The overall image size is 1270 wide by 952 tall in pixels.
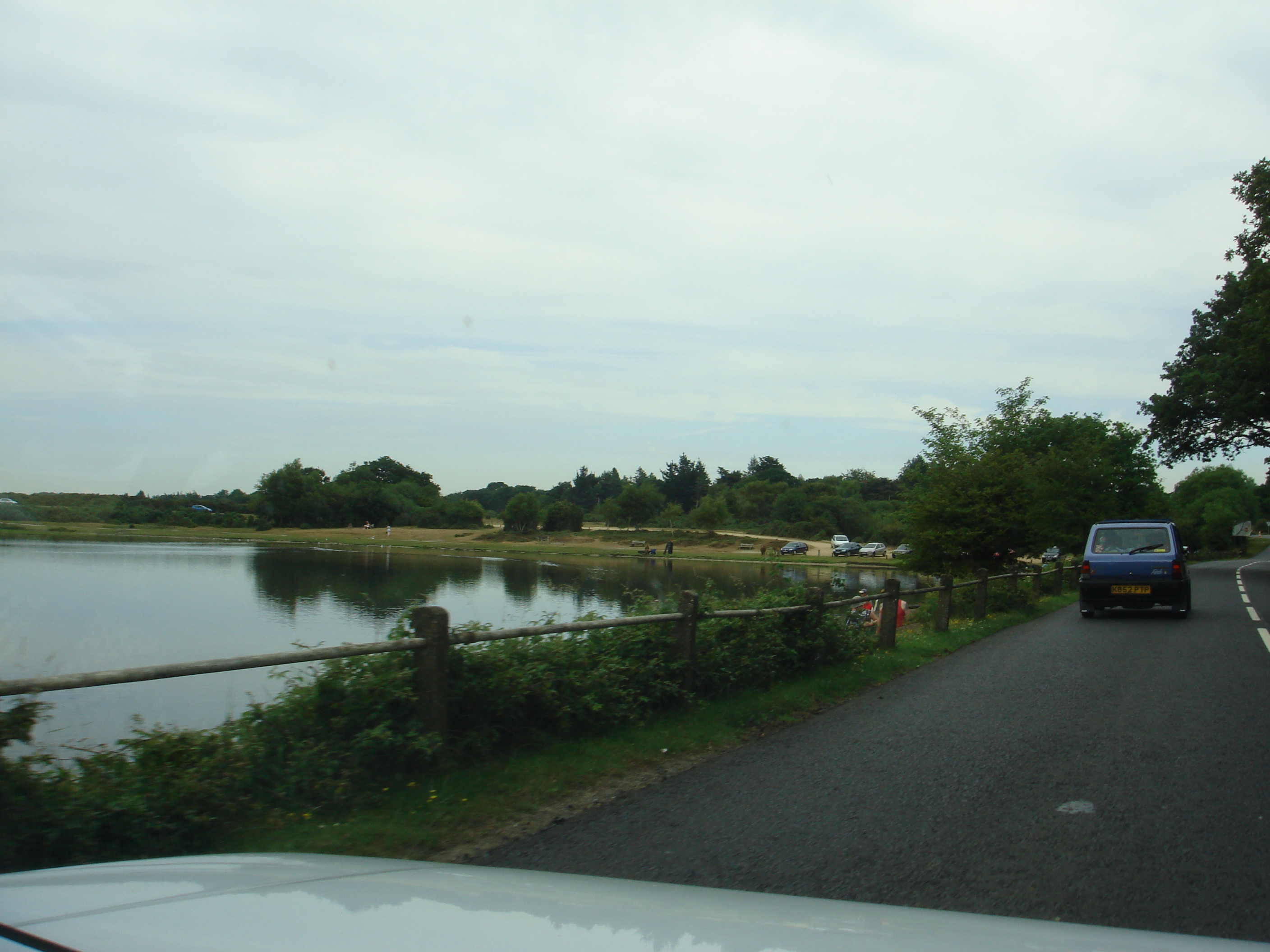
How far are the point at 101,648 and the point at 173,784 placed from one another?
1094cm

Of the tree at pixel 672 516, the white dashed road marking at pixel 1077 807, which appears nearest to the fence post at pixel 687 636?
the white dashed road marking at pixel 1077 807

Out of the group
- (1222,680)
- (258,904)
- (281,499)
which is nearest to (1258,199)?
(1222,680)

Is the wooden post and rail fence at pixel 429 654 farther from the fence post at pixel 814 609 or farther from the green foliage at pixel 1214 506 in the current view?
the green foliage at pixel 1214 506

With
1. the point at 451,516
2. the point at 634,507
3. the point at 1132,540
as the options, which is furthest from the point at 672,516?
the point at 1132,540

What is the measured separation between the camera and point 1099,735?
282 inches

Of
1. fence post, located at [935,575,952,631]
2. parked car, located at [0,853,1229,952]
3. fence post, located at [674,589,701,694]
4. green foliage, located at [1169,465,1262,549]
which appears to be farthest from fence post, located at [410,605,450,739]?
green foliage, located at [1169,465,1262,549]

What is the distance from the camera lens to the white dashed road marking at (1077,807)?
511 cm

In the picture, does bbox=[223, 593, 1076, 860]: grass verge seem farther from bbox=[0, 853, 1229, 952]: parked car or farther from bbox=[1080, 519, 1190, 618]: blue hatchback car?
bbox=[1080, 519, 1190, 618]: blue hatchback car

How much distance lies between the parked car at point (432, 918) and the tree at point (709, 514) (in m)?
99.4

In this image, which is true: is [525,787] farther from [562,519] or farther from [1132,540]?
[562,519]

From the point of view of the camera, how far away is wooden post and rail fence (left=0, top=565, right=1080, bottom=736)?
4.20 m

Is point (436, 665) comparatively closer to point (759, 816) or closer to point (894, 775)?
point (759, 816)

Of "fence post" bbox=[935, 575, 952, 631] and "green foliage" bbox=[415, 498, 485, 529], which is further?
"green foliage" bbox=[415, 498, 485, 529]

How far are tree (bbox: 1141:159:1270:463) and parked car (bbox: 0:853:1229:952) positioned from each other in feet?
100
